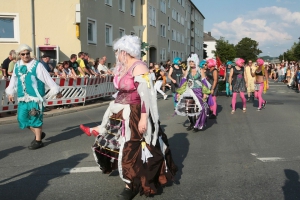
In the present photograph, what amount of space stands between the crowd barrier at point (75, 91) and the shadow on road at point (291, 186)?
8.20m

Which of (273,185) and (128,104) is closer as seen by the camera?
(128,104)

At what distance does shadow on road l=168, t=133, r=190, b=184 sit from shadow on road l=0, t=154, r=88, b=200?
5.21 feet

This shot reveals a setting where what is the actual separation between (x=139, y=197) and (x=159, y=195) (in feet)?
0.77

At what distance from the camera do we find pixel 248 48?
363ft

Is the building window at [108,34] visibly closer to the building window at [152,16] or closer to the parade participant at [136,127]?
the building window at [152,16]

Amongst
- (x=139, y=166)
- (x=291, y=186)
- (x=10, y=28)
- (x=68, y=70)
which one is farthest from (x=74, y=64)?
(x=291, y=186)

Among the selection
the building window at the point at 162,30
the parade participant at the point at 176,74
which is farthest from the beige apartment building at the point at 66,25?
the building window at the point at 162,30

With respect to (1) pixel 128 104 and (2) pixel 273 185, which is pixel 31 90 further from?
(2) pixel 273 185

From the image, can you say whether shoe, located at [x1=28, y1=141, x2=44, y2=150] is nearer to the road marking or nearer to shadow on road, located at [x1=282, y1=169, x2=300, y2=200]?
the road marking

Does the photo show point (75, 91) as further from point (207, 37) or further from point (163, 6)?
point (207, 37)

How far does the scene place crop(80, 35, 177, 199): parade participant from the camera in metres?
3.92

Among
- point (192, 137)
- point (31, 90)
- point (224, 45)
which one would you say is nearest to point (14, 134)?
point (31, 90)

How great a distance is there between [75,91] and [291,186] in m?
10.0

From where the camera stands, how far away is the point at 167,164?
4.20 m
